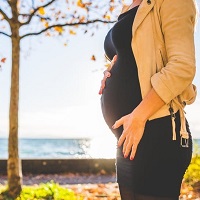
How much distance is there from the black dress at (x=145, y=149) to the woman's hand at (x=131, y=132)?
1.2 inches

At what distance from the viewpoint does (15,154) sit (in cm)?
711

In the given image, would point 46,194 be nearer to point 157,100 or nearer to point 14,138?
point 14,138

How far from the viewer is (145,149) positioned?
1698 mm

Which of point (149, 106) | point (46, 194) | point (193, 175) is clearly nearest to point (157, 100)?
point (149, 106)

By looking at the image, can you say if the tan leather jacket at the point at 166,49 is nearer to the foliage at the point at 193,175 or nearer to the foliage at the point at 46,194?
the foliage at the point at 46,194

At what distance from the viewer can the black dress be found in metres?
1.68

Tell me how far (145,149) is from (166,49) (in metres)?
0.44

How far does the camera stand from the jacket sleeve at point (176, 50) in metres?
1.66

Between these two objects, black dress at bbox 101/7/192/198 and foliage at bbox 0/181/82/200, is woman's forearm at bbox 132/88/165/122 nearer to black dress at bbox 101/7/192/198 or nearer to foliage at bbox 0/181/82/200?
black dress at bbox 101/7/192/198

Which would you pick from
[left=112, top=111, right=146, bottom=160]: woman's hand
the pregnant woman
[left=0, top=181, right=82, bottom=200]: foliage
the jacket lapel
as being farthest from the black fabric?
[left=0, top=181, right=82, bottom=200]: foliage

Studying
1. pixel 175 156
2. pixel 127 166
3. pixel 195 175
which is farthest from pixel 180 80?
pixel 195 175

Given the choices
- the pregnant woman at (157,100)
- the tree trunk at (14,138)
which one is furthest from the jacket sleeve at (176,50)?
the tree trunk at (14,138)

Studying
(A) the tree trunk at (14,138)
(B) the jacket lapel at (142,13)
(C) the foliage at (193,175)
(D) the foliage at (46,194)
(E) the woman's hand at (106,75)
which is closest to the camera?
(B) the jacket lapel at (142,13)

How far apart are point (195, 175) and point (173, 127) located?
706cm
